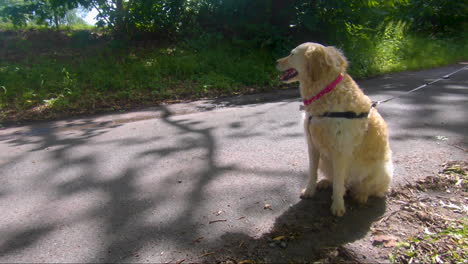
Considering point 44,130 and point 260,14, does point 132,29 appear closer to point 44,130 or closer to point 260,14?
point 260,14

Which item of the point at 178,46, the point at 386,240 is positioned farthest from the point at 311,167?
the point at 178,46

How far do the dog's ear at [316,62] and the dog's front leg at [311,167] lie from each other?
1.54ft

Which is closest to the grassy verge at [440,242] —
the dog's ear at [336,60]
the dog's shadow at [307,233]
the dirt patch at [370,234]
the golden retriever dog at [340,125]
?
the dirt patch at [370,234]

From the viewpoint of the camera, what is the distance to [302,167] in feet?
14.0

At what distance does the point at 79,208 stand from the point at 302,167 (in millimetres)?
2674

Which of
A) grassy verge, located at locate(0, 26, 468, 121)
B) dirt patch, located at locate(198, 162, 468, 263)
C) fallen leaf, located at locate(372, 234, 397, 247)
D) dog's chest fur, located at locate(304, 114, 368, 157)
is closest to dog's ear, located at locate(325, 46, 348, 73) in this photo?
Result: dog's chest fur, located at locate(304, 114, 368, 157)

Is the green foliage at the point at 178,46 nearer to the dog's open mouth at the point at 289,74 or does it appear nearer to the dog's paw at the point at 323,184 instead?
the dog's open mouth at the point at 289,74

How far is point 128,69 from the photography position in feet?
35.4

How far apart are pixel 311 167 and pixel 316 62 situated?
3.48 feet

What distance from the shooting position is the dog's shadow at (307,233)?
8.54ft

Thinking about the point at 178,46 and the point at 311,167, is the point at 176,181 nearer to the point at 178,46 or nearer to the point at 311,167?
the point at 311,167

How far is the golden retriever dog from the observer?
298 centimetres

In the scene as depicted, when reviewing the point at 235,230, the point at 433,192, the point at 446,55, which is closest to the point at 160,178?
the point at 235,230

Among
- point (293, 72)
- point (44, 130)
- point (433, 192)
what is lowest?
point (433, 192)
